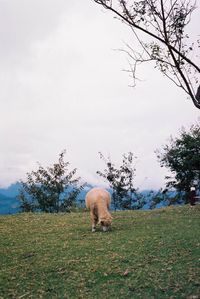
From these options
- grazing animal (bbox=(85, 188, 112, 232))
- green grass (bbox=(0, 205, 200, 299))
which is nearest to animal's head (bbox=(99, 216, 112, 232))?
grazing animal (bbox=(85, 188, 112, 232))

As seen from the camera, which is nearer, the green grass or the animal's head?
the green grass

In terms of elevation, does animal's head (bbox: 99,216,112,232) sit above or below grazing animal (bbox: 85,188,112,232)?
below

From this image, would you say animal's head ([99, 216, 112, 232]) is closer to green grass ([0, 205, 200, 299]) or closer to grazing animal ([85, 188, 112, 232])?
grazing animal ([85, 188, 112, 232])

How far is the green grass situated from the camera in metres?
12.1

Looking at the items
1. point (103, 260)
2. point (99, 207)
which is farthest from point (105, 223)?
point (103, 260)

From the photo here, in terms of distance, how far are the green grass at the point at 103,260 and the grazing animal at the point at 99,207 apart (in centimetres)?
50

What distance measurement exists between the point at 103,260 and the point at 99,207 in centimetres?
619

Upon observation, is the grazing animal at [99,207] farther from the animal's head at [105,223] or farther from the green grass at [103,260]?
the green grass at [103,260]

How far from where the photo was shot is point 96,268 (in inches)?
546

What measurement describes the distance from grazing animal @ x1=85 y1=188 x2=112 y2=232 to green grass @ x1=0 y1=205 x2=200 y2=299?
0.50 meters

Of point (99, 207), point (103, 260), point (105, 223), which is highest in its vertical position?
point (99, 207)

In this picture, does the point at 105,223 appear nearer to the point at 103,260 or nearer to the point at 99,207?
the point at 99,207

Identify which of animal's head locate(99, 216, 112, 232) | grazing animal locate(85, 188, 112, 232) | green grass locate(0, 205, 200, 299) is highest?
grazing animal locate(85, 188, 112, 232)

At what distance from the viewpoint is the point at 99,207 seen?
2084cm
